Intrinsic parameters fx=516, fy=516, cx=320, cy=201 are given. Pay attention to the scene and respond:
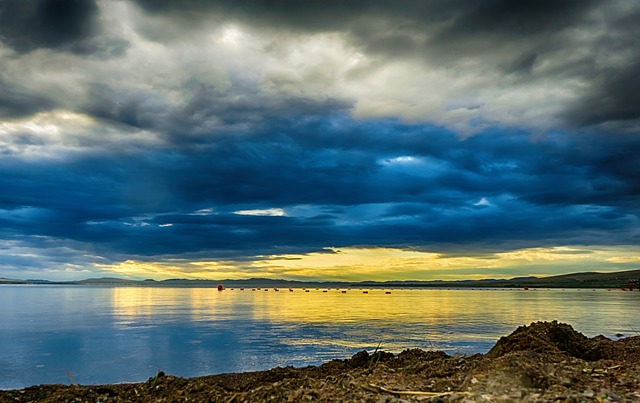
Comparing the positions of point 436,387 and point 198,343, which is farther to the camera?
point 198,343

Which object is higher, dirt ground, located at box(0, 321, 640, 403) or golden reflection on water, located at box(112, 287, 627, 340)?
dirt ground, located at box(0, 321, 640, 403)

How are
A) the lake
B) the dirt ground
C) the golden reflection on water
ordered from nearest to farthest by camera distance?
1. the dirt ground
2. the lake
3. the golden reflection on water

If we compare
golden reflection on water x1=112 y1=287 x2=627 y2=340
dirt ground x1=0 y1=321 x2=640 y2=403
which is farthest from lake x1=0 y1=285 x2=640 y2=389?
dirt ground x1=0 y1=321 x2=640 y2=403

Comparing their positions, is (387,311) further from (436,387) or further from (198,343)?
(436,387)

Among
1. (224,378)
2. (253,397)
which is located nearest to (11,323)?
(224,378)

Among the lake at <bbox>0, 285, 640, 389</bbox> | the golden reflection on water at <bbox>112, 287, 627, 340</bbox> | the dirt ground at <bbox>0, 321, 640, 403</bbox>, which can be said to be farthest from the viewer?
the golden reflection on water at <bbox>112, 287, 627, 340</bbox>

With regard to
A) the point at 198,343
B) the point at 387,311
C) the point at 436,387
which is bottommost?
the point at 387,311

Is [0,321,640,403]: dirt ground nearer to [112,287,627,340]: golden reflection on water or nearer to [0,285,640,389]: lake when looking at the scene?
[0,285,640,389]: lake

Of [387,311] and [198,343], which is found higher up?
[198,343]

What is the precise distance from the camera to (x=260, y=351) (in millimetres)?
22000

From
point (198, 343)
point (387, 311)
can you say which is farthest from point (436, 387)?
point (387, 311)

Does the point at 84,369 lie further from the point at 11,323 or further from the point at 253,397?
the point at 11,323

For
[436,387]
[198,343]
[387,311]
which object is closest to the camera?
[436,387]

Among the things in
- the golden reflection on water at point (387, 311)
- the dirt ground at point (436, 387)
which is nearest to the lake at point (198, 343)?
the golden reflection on water at point (387, 311)
